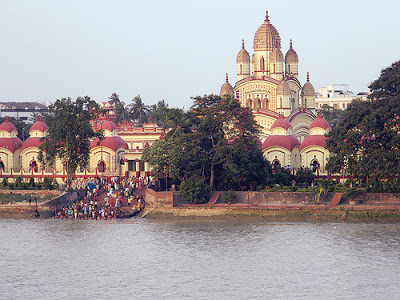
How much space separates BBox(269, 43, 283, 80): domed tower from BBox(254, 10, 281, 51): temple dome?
664mm

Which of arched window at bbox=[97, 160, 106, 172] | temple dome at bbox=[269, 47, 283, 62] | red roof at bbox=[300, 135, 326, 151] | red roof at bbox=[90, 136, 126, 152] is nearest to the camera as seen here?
red roof at bbox=[300, 135, 326, 151]

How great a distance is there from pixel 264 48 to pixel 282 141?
10.1 metres

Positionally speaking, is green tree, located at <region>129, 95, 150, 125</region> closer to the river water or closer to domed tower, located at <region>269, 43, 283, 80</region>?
domed tower, located at <region>269, 43, 283, 80</region>

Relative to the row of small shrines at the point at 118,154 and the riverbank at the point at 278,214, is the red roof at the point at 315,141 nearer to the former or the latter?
the row of small shrines at the point at 118,154

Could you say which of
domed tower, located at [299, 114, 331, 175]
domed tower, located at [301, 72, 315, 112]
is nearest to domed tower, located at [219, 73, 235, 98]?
domed tower, located at [301, 72, 315, 112]

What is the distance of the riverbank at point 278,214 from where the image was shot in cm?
4394

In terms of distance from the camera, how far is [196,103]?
167 feet

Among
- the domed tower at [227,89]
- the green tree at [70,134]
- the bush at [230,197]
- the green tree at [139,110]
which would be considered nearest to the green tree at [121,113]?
the green tree at [139,110]

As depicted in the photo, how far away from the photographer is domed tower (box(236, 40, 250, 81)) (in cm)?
6612

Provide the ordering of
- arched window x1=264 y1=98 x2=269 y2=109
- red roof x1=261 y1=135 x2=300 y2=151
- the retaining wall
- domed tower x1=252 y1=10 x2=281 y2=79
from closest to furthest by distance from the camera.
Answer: the retaining wall < red roof x1=261 y1=135 x2=300 y2=151 < arched window x1=264 y1=98 x2=269 y2=109 < domed tower x1=252 y1=10 x2=281 y2=79

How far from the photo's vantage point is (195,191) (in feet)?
155

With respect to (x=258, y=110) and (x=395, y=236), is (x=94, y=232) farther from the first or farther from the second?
(x=258, y=110)

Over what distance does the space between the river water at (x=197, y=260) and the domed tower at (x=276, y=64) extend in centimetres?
2215

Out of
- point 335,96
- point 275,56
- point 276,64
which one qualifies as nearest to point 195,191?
point 276,64
